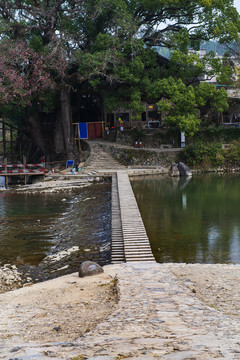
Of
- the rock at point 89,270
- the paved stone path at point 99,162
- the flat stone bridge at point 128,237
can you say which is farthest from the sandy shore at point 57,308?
the paved stone path at point 99,162

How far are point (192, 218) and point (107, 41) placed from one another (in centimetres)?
1935

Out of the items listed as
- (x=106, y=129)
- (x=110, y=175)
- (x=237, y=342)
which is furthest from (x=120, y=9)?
(x=237, y=342)

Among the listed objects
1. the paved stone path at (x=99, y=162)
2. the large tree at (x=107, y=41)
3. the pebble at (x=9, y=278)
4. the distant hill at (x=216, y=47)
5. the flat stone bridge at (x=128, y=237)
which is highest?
the distant hill at (x=216, y=47)

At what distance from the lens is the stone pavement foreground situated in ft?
11.2

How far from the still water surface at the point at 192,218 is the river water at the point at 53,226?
1.87 metres

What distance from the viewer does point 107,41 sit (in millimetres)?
29625

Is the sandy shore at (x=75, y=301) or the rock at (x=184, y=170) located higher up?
the rock at (x=184, y=170)

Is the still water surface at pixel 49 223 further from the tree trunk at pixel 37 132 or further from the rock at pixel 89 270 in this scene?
the tree trunk at pixel 37 132

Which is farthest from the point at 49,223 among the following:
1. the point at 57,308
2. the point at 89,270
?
the point at 57,308

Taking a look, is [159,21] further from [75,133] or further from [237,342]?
[237,342]

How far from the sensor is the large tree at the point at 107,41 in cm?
2850

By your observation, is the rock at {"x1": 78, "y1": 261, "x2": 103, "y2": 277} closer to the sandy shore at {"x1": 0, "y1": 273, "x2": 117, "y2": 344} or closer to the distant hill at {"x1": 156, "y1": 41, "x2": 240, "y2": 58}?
the sandy shore at {"x1": 0, "y1": 273, "x2": 117, "y2": 344}

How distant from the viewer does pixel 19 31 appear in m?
29.3

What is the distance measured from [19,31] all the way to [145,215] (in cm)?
2067
